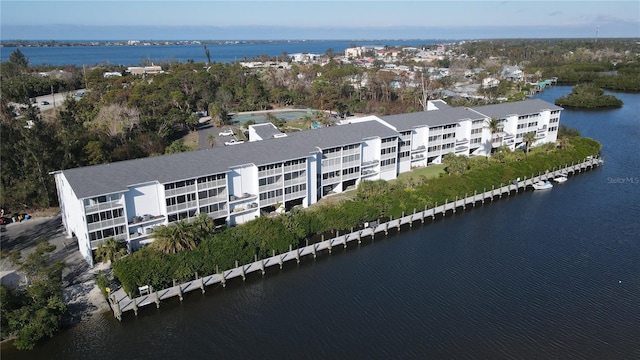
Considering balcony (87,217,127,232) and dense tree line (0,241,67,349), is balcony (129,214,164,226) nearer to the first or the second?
balcony (87,217,127,232)

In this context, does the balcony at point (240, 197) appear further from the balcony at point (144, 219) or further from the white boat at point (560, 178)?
the white boat at point (560, 178)

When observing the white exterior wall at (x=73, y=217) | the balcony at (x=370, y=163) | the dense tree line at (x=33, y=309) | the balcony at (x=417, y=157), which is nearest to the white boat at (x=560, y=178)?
the balcony at (x=417, y=157)

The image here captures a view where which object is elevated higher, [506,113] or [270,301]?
[506,113]

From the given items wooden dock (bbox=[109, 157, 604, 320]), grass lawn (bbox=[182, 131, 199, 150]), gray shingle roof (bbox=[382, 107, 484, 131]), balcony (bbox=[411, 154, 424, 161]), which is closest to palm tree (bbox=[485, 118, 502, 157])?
gray shingle roof (bbox=[382, 107, 484, 131])

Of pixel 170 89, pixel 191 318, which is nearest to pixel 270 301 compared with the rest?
pixel 191 318

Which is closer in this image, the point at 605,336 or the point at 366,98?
the point at 605,336

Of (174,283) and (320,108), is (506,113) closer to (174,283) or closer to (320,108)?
(320,108)
